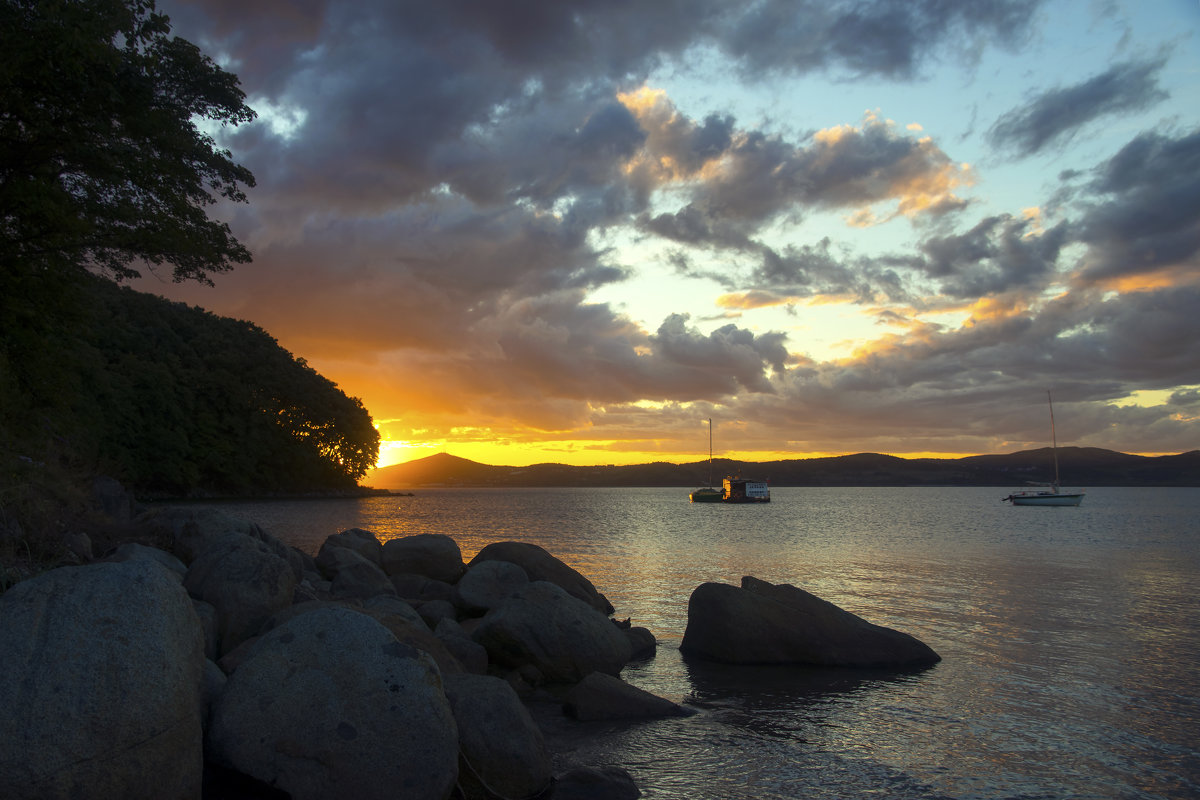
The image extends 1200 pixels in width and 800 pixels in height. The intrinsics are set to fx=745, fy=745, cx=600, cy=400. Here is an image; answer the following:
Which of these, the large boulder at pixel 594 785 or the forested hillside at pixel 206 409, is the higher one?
the forested hillside at pixel 206 409

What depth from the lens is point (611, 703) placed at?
33.0ft

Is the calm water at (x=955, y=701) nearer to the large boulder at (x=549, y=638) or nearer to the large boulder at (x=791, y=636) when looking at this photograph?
the large boulder at (x=791, y=636)

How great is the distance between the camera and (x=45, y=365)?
58.9 feet

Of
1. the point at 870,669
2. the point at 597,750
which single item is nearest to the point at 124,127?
the point at 597,750

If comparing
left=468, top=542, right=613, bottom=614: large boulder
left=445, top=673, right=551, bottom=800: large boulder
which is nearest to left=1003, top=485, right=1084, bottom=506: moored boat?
left=468, top=542, right=613, bottom=614: large boulder

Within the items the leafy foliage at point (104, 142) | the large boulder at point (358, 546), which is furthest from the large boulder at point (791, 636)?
A: the leafy foliage at point (104, 142)

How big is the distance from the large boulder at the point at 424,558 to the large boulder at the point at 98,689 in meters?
13.4

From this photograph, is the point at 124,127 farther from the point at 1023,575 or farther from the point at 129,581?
the point at 1023,575

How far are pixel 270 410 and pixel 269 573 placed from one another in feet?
A: 268

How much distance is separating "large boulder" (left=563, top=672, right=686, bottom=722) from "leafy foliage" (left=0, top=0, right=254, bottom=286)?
12263 mm

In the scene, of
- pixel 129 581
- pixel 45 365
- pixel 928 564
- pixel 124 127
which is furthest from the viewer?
pixel 928 564

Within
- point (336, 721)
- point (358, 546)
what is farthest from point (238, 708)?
point (358, 546)

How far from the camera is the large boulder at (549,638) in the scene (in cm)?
1185

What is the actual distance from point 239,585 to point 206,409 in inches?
3003
